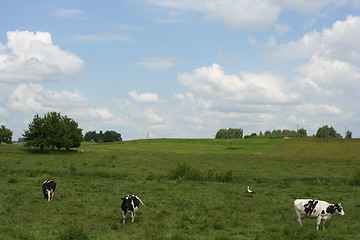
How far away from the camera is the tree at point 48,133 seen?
7981cm

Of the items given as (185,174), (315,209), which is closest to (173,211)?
(315,209)

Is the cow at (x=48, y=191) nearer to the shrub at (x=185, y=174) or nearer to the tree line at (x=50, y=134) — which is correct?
the shrub at (x=185, y=174)

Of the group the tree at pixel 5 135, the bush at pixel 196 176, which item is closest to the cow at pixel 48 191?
the bush at pixel 196 176

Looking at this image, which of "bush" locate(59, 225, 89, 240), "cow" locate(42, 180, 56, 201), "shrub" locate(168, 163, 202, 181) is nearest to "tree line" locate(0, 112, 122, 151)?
"shrub" locate(168, 163, 202, 181)

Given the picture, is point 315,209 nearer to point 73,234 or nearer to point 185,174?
point 73,234

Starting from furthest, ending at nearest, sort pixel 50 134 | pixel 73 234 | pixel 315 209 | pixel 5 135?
1. pixel 5 135
2. pixel 50 134
3. pixel 315 209
4. pixel 73 234

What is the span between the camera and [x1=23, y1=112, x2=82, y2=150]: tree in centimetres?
7981

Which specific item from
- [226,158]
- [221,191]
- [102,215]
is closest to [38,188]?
[102,215]

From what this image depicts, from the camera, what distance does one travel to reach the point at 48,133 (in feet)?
268

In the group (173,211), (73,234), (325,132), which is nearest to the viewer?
(73,234)

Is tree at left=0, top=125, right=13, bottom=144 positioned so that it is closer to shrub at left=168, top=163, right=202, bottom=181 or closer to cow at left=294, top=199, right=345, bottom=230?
shrub at left=168, top=163, right=202, bottom=181

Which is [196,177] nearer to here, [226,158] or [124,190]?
[124,190]

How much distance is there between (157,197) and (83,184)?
10.4 metres

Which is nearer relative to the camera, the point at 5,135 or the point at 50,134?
the point at 50,134
